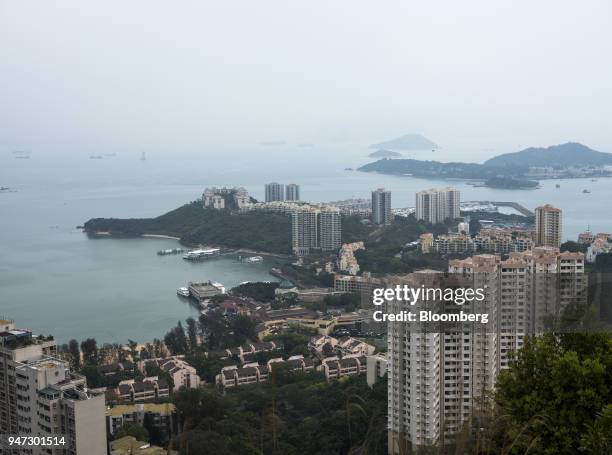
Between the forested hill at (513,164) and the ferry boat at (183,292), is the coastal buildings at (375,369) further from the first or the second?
the forested hill at (513,164)

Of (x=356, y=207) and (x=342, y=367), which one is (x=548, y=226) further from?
(x=356, y=207)

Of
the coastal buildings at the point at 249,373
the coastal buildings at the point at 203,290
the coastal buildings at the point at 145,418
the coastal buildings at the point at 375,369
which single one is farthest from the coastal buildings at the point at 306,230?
the coastal buildings at the point at 145,418

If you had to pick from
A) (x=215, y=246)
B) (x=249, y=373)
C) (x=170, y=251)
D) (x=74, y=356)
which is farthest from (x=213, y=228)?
(x=249, y=373)

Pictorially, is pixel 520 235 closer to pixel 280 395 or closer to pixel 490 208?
pixel 490 208

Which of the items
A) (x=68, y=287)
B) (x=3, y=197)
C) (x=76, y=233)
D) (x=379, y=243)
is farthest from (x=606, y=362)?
(x=3, y=197)

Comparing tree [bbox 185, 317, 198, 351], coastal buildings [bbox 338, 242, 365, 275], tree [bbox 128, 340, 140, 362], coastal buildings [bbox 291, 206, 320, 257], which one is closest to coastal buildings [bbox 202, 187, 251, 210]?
coastal buildings [bbox 291, 206, 320, 257]
